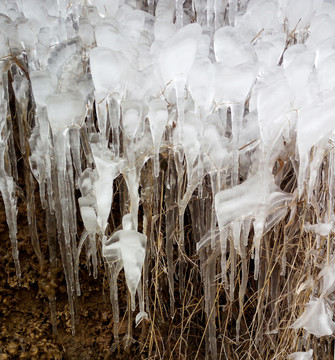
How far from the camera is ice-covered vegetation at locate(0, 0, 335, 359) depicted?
1.29 metres

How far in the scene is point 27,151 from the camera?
5.05 ft

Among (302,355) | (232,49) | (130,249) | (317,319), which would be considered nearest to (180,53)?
(232,49)

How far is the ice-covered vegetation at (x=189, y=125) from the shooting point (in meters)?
1.29

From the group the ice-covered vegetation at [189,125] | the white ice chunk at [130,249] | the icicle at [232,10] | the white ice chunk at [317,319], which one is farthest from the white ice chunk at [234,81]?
the white ice chunk at [317,319]

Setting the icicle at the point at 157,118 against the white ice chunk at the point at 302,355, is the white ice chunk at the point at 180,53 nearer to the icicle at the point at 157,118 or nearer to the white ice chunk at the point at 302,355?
the icicle at the point at 157,118

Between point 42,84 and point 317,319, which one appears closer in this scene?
point 42,84

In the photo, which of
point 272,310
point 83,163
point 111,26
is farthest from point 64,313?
point 111,26

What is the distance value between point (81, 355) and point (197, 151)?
38.6 inches

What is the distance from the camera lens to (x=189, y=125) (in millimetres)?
1361

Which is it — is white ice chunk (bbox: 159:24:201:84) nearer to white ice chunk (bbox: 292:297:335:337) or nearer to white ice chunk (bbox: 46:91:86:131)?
white ice chunk (bbox: 46:91:86:131)

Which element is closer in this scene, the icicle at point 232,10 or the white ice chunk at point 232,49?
the white ice chunk at point 232,49

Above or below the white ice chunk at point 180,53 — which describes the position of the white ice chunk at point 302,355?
below

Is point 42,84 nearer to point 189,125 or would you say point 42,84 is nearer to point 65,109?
point 65,109

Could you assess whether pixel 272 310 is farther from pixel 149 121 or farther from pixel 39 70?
pixel 39 70
